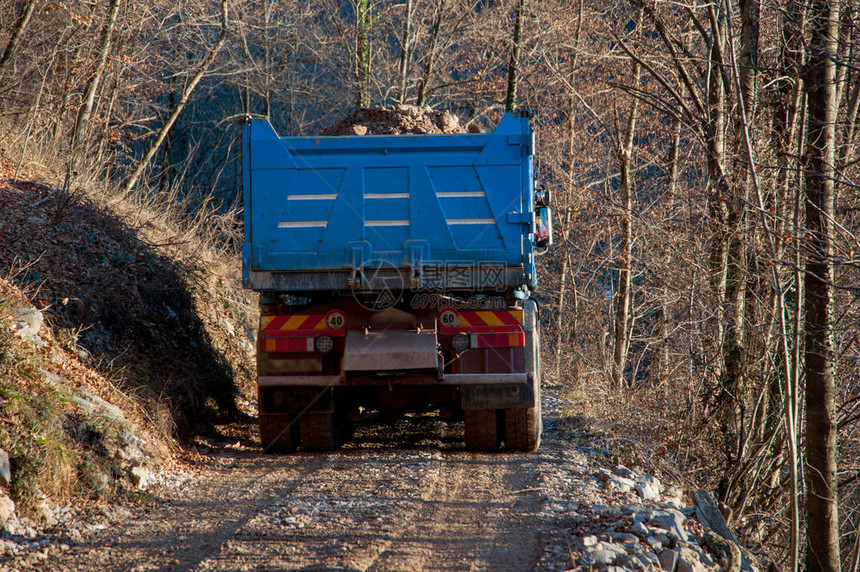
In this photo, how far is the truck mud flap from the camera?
7.32m

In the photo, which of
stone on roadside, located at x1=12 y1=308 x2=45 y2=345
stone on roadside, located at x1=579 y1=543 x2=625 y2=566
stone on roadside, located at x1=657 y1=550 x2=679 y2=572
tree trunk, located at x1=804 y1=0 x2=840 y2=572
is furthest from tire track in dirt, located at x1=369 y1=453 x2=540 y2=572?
stone on roadside, located at x1=12 y1=308 x2=45 y2=345

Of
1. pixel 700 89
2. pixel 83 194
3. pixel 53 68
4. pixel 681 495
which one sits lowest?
pixel 681 495

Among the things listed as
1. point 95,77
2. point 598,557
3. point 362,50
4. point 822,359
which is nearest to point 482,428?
point 598,557

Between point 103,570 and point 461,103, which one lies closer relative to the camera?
point 103,570

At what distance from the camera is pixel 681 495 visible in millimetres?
6688

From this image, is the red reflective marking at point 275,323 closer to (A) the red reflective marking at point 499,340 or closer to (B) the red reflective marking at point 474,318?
(B) the red reflective marking at point 474,318

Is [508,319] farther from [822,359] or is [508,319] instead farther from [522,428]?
[822,359]

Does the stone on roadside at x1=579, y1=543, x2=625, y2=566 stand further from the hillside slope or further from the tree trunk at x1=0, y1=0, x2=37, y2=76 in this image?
the tree trunk at x1=0, y1=0, x2=37, y2=76

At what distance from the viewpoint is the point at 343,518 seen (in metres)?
5.25

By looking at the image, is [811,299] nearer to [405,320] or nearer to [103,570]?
[405,320]

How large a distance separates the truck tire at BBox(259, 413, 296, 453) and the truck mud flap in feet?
6.13

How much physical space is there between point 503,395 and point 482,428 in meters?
0.48

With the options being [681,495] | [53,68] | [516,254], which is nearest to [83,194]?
[53,68]

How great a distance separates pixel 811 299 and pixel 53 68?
1170 centimetres
